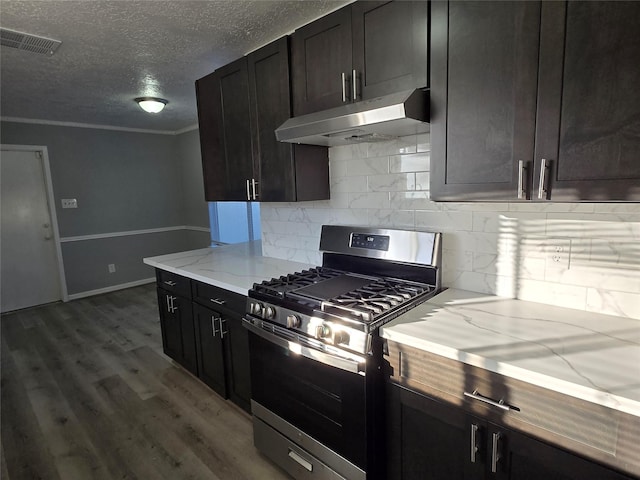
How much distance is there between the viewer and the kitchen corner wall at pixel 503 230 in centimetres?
136

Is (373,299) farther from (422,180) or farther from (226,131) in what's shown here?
(226,131)

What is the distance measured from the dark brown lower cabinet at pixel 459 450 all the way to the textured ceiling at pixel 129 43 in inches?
78.7

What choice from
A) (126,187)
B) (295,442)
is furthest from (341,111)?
(126,187)

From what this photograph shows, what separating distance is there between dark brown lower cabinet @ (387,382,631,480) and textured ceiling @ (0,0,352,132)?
2.00 m

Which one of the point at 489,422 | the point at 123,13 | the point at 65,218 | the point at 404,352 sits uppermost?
the point at 123,13

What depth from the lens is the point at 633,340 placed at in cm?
119

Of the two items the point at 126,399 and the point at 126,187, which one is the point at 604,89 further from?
the point at 126,187

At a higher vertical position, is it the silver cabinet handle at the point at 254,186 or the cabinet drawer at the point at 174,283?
the silver cabinet handle at the point at 254,186

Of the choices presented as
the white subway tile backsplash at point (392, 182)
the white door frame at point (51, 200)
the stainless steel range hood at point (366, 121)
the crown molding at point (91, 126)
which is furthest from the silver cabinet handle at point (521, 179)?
the white door frame at point (51, 200)

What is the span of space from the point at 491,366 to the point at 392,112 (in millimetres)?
997

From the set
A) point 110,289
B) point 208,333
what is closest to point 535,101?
point 208,333

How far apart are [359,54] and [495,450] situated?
1706 mm

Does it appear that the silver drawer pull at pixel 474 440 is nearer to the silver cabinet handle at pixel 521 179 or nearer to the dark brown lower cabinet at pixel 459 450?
the dark brown lower cabinet at pixel 459 450

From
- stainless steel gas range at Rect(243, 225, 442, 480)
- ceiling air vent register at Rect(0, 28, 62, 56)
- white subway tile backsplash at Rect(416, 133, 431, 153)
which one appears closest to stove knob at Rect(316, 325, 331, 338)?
stainless steel gas range at Rect(243, 225, 442, 480)
